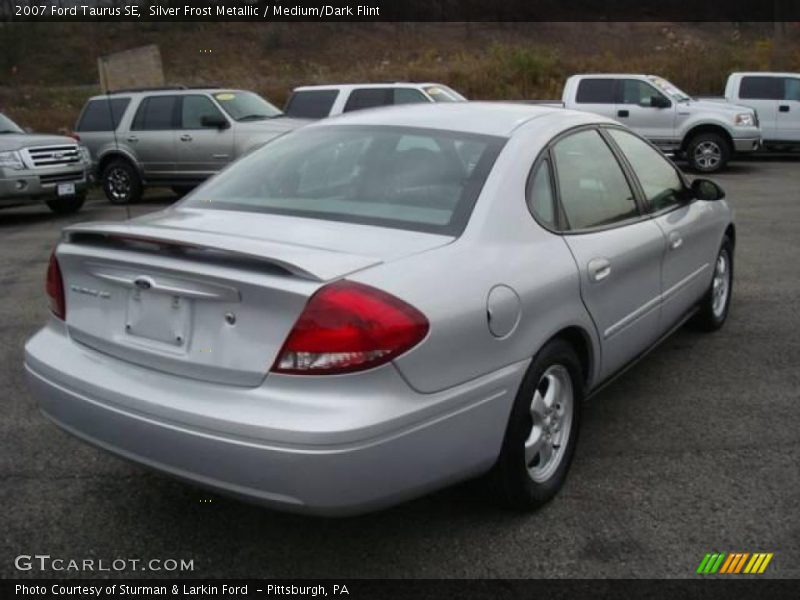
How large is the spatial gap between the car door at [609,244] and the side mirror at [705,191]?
0.74 metres

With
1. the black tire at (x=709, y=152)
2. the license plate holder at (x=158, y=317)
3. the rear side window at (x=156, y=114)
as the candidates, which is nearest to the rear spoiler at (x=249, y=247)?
the license plate holder at (x=158, y=317)

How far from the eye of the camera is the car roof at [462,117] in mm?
3570

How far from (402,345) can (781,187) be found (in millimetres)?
12577

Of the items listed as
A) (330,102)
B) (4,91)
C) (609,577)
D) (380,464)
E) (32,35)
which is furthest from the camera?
(32,35)

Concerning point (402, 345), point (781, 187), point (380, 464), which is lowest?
point (781, 187)

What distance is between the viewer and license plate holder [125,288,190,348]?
2.71 metres

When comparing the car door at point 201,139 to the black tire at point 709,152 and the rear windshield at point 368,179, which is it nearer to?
the black tire at point 709,152

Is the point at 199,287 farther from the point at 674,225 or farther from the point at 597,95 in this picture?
the point at 597,95

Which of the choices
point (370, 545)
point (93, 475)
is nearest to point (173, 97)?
point (93, 475)

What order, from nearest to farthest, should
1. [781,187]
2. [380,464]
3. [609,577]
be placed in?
[380,464], [609,577], [781,187]

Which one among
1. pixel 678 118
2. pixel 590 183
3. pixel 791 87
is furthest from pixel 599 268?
pixel 791 87

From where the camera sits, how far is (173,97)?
1352 cm

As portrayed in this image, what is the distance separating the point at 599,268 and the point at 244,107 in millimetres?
10973

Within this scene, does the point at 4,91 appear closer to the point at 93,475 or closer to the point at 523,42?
the point at 523,42
